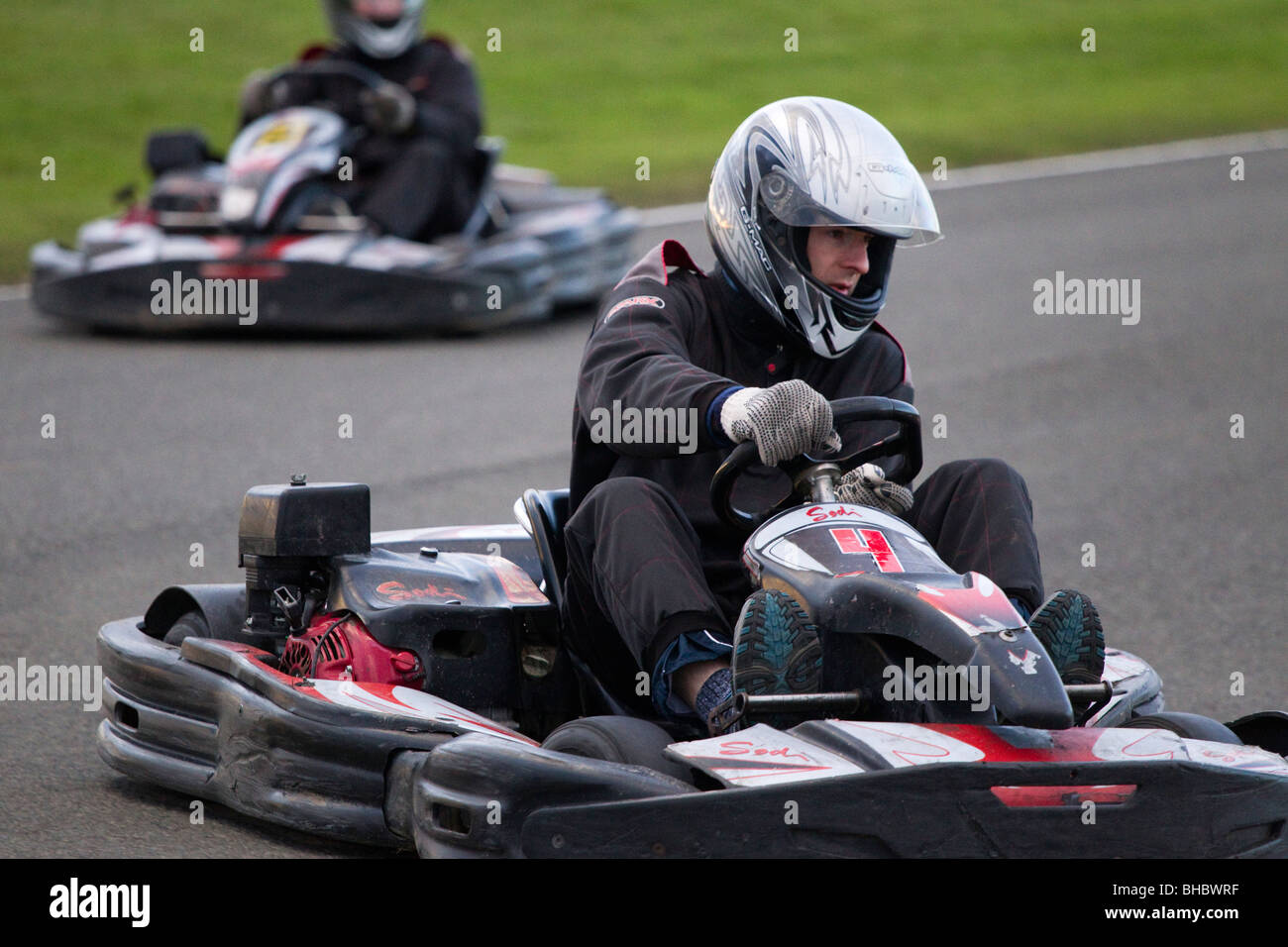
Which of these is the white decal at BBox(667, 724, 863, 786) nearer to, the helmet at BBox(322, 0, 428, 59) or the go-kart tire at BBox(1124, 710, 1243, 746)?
the go-kart tire at BBox(1124, 710, 1243, 746)

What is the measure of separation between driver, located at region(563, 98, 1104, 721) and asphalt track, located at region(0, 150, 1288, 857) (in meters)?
0.74

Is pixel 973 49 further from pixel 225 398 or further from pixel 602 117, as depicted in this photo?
pixel 225 398

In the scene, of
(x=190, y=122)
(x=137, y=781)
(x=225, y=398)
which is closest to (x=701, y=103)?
(x=190, y=122)

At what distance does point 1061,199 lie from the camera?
13.3 m

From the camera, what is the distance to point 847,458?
3.62 meters

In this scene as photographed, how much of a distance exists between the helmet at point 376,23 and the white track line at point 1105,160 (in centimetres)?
325

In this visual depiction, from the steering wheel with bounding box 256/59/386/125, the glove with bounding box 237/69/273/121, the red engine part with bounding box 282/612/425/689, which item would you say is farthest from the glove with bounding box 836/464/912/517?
the glove with bounding box 237/69/273/121

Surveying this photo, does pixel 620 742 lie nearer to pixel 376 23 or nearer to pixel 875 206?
pixel 875 206

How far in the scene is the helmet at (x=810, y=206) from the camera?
360 cm

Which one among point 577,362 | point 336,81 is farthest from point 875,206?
point 336,81

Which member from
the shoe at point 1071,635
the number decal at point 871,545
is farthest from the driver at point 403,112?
the shoe at point 1071,635

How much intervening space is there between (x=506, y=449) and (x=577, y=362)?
5.47 ft

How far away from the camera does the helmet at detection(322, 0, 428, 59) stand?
9.39 metres
